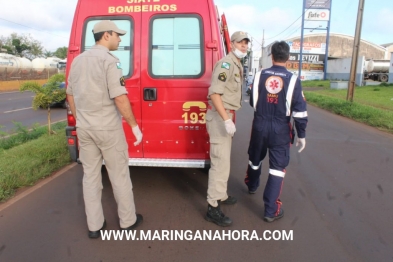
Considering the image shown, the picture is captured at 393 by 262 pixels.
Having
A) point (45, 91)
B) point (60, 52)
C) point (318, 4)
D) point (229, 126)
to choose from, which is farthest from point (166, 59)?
point (60, 52)

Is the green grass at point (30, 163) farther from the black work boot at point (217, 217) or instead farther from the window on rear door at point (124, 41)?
the black work boot at point (217, 217)

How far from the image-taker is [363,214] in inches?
146

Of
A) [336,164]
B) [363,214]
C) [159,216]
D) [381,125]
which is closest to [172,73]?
[159,216]

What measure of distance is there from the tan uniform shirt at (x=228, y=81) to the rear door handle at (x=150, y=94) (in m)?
0.86

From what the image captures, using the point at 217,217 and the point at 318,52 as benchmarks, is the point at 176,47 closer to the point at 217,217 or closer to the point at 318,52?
the point at 217,217

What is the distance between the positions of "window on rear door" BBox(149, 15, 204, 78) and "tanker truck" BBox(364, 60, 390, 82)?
120 feet

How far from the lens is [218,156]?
3.43 metres

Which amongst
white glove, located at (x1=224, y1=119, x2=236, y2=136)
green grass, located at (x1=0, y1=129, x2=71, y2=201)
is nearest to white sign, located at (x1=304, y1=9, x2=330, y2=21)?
green grass, located at (x1=0, y1=129, x2=71, y2=201)

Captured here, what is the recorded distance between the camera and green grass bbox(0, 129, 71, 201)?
14.4 feet

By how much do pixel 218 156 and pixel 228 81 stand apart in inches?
30.8

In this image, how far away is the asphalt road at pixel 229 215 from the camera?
2.93 m

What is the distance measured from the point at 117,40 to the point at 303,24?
1385 inches

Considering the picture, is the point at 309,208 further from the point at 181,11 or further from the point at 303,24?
the point at 303,24

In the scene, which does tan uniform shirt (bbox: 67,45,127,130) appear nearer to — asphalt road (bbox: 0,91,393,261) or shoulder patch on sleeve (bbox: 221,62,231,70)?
shoulder patch on sleeve (bbox: 221,62,231,70)
